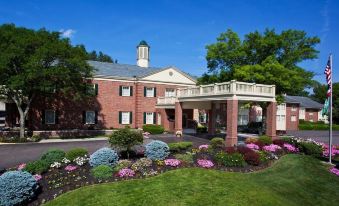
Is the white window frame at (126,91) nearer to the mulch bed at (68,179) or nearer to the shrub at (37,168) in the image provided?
the mulch bed at (68,179)

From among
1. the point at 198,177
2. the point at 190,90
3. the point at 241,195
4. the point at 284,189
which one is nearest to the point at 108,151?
the point at 198,177

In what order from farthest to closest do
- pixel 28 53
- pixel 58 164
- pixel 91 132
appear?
pixel 91 132 → pixel 28 53 → pixel 58 164

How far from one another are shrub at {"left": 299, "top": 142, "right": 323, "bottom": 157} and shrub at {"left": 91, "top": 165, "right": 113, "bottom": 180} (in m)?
15.3

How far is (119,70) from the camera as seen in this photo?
43656 millimetres

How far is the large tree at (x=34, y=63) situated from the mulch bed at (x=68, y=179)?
1538 cm

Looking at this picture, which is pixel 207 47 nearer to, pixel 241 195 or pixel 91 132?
pixel 91 132

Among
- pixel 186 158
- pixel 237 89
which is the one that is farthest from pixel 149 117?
pixel 186 158

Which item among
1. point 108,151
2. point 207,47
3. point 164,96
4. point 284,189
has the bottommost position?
point 284,189

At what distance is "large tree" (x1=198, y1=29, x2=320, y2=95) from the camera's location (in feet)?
108

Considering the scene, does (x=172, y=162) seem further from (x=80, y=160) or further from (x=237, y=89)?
(x=237, y=89)

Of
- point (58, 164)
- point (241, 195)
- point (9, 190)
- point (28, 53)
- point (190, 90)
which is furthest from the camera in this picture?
point (190, 90)

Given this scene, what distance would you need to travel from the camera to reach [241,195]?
12398 millimetres

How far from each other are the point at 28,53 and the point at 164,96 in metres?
20.6

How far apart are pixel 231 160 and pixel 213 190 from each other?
4462mm
